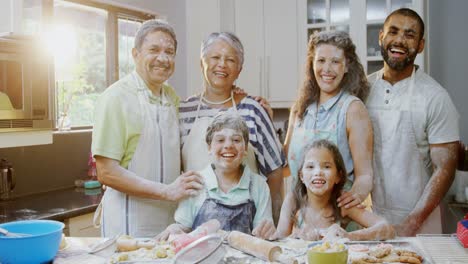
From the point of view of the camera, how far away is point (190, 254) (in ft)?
3.72

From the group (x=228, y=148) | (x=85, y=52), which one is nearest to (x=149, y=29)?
(x=228, y=148)

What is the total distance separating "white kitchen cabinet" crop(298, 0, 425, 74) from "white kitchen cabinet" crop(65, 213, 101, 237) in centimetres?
168

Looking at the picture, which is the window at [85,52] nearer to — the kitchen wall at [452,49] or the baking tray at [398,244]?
the kitchen wall at [452,49]

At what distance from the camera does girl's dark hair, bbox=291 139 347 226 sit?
1319 mm

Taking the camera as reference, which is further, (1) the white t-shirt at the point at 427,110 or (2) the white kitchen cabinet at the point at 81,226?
(2) the white kitchen cabinet at the point at 81,226

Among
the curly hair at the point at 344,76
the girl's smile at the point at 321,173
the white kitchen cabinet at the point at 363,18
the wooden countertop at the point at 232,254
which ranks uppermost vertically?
the white kitchen cabinet at the point at 363,18

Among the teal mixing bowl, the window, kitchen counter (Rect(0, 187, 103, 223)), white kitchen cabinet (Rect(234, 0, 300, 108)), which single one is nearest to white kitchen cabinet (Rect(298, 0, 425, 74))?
white kitchen cabinet (Rect(234, 0, 300, 108))

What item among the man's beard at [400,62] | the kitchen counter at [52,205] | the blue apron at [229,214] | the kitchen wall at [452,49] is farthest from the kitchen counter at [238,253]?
→ the kitchen wall at [452,49]

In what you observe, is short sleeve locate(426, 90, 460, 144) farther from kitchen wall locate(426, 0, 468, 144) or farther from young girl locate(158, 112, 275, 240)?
kitchen wall locate(426, 0, 468, 144)

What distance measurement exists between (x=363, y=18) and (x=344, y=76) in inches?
64.3

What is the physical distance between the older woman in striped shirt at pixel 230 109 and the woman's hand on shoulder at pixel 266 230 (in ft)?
0.21

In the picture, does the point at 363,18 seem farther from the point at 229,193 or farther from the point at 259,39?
the point at 229,193

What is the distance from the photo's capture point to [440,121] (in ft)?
4.66

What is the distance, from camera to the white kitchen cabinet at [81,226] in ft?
6.85
